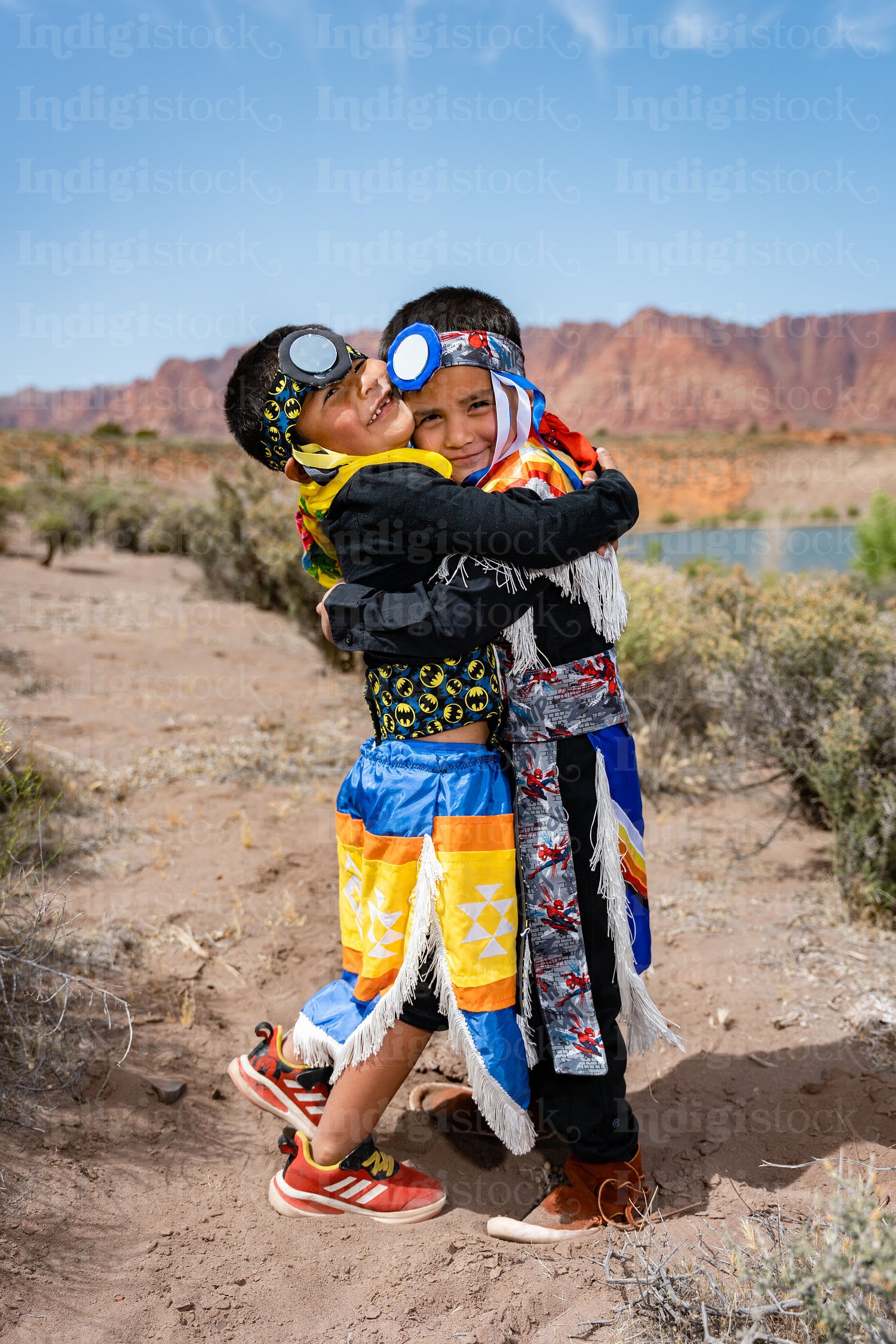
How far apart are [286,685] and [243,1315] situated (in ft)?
16.5

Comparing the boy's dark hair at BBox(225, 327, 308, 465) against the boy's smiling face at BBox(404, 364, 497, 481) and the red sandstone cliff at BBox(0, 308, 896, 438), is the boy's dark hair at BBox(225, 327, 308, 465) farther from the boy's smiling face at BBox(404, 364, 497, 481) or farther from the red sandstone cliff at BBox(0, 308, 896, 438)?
the red sandstone cliff at BBox(0, 308, 896, 438)

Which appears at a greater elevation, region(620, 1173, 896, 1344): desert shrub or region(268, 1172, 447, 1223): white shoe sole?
region(620, 1173, 896, 1344): desert shrub

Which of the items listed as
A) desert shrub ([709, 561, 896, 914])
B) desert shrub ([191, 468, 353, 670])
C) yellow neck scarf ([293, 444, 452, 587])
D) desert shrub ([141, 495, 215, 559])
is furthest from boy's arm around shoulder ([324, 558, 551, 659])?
desert shrub ([141, 495, 215, 559])

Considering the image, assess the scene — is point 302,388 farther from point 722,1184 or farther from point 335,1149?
point 722,1184

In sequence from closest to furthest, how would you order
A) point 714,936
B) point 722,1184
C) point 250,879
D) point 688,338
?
point 722,1184 < point 714,936 < point 250,879 < point 688,338

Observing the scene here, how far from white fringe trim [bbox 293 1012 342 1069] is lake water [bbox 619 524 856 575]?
512cm

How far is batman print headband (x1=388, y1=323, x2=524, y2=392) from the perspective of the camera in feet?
5.84

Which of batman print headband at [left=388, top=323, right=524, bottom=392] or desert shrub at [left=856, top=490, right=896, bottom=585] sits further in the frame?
desert shrub at [left=856, top=490, right=896, bottom=585]

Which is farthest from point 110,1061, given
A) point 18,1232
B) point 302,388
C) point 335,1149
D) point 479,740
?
point 302,388

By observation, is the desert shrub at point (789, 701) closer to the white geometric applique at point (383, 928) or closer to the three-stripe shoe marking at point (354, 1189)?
the white geometric applique at point (383, 928)

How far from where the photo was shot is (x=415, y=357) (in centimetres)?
179

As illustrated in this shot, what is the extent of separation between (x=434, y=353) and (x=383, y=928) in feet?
3.85

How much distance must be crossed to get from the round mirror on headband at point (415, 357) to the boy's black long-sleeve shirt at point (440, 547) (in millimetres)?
179

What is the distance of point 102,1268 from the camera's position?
1.91 m
